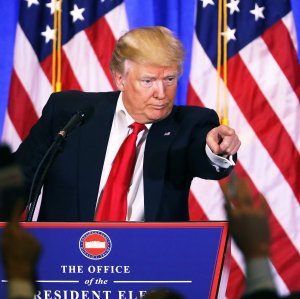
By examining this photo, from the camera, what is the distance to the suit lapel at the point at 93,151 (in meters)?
2.21

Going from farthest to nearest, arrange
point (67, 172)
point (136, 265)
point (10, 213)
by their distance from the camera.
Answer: point (67, 172) → point (136, 265) → point (10, 213)

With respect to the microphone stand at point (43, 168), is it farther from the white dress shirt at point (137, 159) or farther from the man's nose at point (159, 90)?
the man's nose at point (159, 90)

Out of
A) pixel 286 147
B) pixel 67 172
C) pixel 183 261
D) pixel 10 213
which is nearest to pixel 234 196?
pixel 10 213

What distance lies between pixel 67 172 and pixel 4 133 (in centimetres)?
164

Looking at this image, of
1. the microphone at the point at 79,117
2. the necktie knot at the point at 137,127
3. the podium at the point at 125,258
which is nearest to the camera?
the podium at the point at 125,258

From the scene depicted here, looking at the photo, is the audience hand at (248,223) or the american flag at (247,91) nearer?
the audience hand at (248,223)

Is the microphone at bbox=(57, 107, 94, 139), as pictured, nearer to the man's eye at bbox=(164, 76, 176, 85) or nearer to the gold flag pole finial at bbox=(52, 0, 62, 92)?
the man's eye at bbox=(164, 76, 176, 85)

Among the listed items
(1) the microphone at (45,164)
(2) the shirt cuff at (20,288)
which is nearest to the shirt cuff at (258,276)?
(2) the shirt cuff at (20,288)

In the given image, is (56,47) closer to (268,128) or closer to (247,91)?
(247,91)

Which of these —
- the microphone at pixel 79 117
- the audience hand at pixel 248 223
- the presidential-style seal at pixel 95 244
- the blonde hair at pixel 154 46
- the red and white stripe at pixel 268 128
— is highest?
the audience hand at pixel 248 223

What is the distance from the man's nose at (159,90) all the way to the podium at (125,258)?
724 mm

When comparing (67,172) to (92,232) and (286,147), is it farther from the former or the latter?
(286,147)

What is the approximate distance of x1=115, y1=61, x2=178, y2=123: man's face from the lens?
Result: 7.55 ft

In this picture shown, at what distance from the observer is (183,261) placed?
1.63 meters
